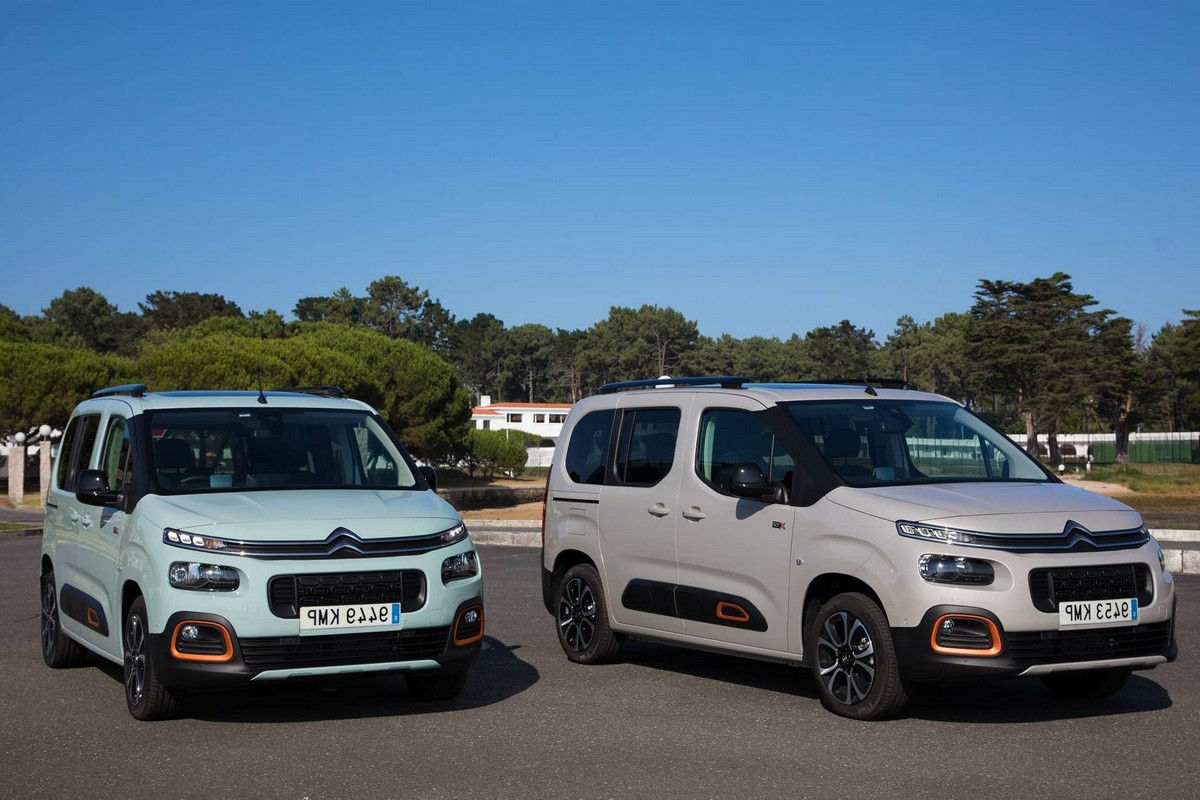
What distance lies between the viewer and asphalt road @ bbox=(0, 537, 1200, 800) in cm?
637

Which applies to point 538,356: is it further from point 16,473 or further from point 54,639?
point 54,639

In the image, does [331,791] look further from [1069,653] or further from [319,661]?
[1069,653]

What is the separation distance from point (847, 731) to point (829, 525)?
120 cm

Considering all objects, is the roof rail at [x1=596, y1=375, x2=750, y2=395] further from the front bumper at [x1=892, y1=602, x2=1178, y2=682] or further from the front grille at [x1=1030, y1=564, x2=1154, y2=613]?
the front grille at [x1=1030, y1=564, x2=1154, y2=613]

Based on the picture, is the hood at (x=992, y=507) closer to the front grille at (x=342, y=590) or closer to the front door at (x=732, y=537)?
the front door at (x=732, y=537)

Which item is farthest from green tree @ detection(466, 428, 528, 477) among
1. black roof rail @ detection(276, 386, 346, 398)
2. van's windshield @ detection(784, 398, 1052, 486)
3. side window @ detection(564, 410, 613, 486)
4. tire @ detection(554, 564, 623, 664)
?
van's windshield @ detection(784, 398, 1052, 486)

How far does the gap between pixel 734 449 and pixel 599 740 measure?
249cm

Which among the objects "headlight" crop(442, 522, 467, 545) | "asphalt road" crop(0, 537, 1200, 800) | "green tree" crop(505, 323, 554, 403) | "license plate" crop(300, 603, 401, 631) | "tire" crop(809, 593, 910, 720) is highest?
"green tree" crop(505, 323, 554, 403)

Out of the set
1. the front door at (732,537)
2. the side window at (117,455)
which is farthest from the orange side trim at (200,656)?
the front door at (732,537)

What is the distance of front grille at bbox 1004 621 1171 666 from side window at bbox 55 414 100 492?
6.33 m

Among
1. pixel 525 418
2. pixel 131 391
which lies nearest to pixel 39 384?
pixel 131 391

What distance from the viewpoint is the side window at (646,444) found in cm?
973

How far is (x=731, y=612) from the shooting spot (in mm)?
8859

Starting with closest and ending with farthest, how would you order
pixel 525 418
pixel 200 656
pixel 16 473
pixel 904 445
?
1. pixel 200 656
2. pixel 904 445
3. pixel 16 473
4. pixel 525 418
